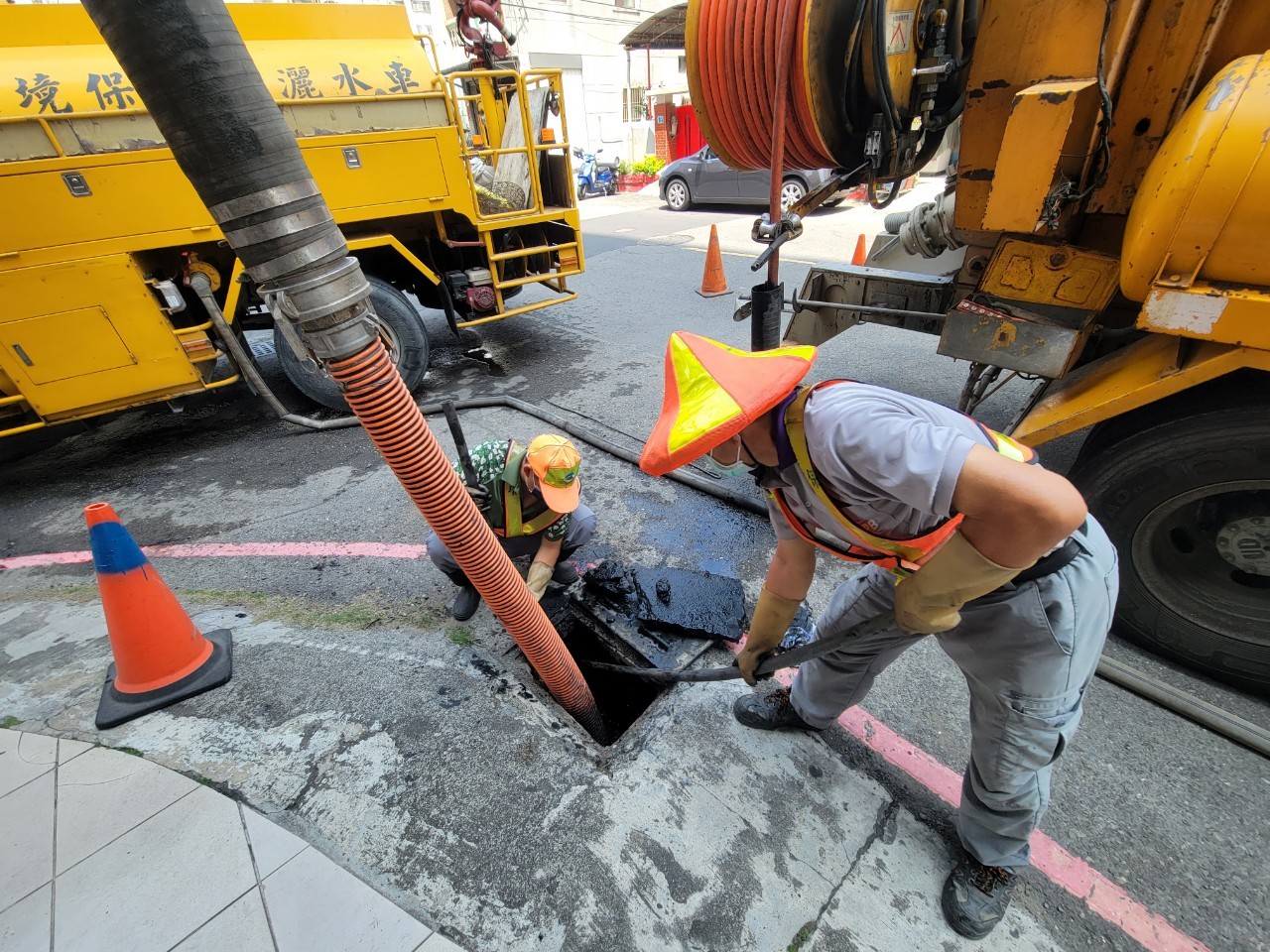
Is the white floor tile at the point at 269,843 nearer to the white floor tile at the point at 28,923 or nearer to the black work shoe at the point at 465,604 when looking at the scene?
the white floor tile at the point at 28,923

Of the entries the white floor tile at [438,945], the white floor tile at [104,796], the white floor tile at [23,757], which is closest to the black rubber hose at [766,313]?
the white floor tile at [438,945]

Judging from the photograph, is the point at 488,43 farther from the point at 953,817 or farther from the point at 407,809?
the point at 953,817

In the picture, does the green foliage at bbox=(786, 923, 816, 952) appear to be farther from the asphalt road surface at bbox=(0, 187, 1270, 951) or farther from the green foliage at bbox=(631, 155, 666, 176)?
the green foliage at bbox=(631, 155, 666, 176)

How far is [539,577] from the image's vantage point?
2.71 metres

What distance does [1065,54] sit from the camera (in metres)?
2.14

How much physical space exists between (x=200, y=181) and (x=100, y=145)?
3895 millimetres

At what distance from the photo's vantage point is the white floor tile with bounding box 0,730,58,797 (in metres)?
1.97

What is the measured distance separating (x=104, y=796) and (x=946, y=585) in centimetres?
274

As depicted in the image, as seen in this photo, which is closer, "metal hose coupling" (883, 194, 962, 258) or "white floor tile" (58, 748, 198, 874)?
"white floor tile" (58, 748, 198, 874)

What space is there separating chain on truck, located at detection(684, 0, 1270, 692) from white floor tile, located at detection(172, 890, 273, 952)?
3046 millimetres

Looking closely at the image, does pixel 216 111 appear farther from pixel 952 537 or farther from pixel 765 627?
pixel 765 627

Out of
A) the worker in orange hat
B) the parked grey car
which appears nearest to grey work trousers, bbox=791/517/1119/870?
the worker in orange hat

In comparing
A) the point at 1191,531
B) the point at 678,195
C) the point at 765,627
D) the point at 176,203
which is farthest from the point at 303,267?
the point at 678,195

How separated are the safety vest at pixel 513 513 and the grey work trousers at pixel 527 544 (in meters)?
0.07
